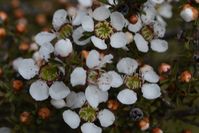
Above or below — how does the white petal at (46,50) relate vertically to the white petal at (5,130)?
above

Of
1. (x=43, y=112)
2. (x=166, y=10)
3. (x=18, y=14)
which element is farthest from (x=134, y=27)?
(x=18, y=14)

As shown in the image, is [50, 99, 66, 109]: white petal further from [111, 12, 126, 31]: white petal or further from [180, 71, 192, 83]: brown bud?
[180, 71, 192, 83]: brown bud

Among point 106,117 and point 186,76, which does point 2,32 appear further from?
point 186,76

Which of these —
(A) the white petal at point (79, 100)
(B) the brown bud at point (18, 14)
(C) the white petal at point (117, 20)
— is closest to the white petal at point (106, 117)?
(A) the white petal at point (79, 100)

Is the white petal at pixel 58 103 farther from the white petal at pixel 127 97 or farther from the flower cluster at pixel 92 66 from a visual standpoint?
the white petal at pixel 127 97

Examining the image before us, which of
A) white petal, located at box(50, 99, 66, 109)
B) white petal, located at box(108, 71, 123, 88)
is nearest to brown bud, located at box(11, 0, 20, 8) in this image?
white petal, located at box(50, 99, 66, 109)

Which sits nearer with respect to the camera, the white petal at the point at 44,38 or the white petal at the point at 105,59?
the white petal at the point at 105,59
